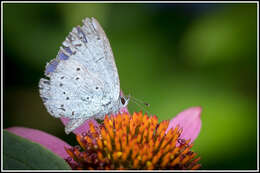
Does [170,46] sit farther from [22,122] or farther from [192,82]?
[22,122]

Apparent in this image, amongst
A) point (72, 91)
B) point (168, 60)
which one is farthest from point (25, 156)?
point (168, 60)

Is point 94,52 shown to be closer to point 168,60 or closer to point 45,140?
point 45,140

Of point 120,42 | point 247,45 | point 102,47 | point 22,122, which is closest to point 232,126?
point 247,45

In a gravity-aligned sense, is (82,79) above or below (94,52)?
below

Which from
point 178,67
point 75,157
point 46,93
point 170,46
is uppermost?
point 170,46

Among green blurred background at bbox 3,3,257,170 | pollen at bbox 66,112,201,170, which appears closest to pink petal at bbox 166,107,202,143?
pollen at bbox 66,112,201,170

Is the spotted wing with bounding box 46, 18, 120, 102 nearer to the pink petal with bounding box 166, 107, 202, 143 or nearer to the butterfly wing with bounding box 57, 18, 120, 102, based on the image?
the butterfly wing with bounding box 57, 18, 120, 102
